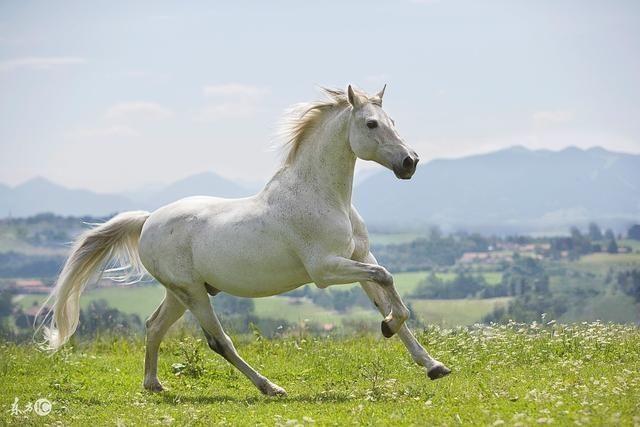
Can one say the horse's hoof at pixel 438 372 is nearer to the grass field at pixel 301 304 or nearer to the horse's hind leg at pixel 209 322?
the horse's hind leg at pixel 209 322

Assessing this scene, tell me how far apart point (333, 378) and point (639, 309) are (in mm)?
36527

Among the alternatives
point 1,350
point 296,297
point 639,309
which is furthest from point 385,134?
point 296,297

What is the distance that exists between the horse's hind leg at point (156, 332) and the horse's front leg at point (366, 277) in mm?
2270

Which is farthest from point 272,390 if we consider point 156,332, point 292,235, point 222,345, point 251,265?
point 156,332

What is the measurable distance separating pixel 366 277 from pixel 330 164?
4.38ft

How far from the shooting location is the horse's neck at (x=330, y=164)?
969 cm

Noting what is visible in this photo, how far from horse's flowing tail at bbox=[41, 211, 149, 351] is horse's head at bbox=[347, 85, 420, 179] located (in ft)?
10.5

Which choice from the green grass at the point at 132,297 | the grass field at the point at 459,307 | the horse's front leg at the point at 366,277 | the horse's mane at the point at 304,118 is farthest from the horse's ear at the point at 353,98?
the green grass at the point at 132,297

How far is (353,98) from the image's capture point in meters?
9.56

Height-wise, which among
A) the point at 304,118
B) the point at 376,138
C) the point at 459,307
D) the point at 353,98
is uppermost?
the point at 353,98

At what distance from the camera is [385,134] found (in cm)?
940

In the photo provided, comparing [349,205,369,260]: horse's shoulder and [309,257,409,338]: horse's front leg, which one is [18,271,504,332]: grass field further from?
[309,257,409,338]: horse's front leg

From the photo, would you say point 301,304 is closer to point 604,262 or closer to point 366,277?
point 604,262

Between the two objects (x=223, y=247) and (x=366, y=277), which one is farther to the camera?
(x=223, y=247)
